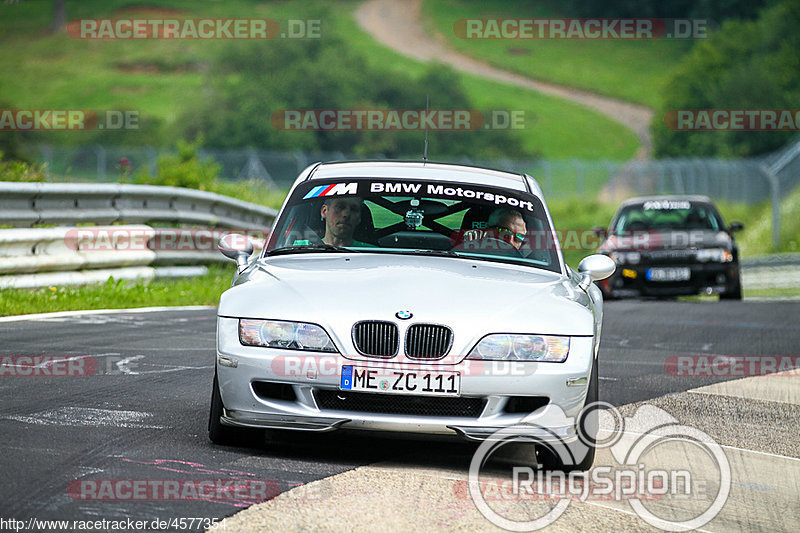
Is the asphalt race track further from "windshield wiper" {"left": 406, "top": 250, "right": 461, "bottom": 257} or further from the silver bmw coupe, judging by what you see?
"windshield wiper" {"left": 406, "top": 250, "right": 461, "bottom": 257}

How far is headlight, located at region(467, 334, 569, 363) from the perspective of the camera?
5.75m

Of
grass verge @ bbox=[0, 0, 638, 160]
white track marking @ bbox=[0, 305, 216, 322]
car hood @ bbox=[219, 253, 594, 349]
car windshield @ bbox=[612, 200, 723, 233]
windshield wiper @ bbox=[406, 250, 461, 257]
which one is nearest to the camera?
car hood @ bbox=[219, 253, 594, 349]

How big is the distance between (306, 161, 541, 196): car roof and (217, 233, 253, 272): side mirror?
674mm

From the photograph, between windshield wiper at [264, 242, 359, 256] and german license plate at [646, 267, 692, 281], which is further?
german license plate at [646, 267, 692, 281]

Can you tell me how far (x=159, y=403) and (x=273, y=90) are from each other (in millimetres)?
80464

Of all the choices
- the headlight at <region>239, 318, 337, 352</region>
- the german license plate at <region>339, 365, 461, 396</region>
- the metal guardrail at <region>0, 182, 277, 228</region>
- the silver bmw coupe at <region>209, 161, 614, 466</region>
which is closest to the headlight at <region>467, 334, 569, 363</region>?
the silver bmw coupe at <region>209, 161, 614, 466</region>

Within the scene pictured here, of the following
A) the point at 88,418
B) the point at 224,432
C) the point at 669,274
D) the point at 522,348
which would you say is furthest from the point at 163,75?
the point at 522,348

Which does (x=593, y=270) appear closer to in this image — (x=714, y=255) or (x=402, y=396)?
(x=402, y=396)

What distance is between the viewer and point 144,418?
261 inches

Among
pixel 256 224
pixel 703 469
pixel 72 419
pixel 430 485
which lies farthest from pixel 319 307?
pixel 256 224

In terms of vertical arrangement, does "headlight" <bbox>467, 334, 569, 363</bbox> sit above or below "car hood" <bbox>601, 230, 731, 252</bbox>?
below

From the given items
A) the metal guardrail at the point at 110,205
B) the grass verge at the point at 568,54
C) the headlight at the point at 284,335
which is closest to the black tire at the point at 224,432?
the headlight at the point at 284,335

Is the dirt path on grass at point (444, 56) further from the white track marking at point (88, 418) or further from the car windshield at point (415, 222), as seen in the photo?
the white track marking at point (88, 418)

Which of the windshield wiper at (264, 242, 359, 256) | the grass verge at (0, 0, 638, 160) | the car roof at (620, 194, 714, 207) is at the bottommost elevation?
the windshield wiper at (264, 242, 359, 256)
